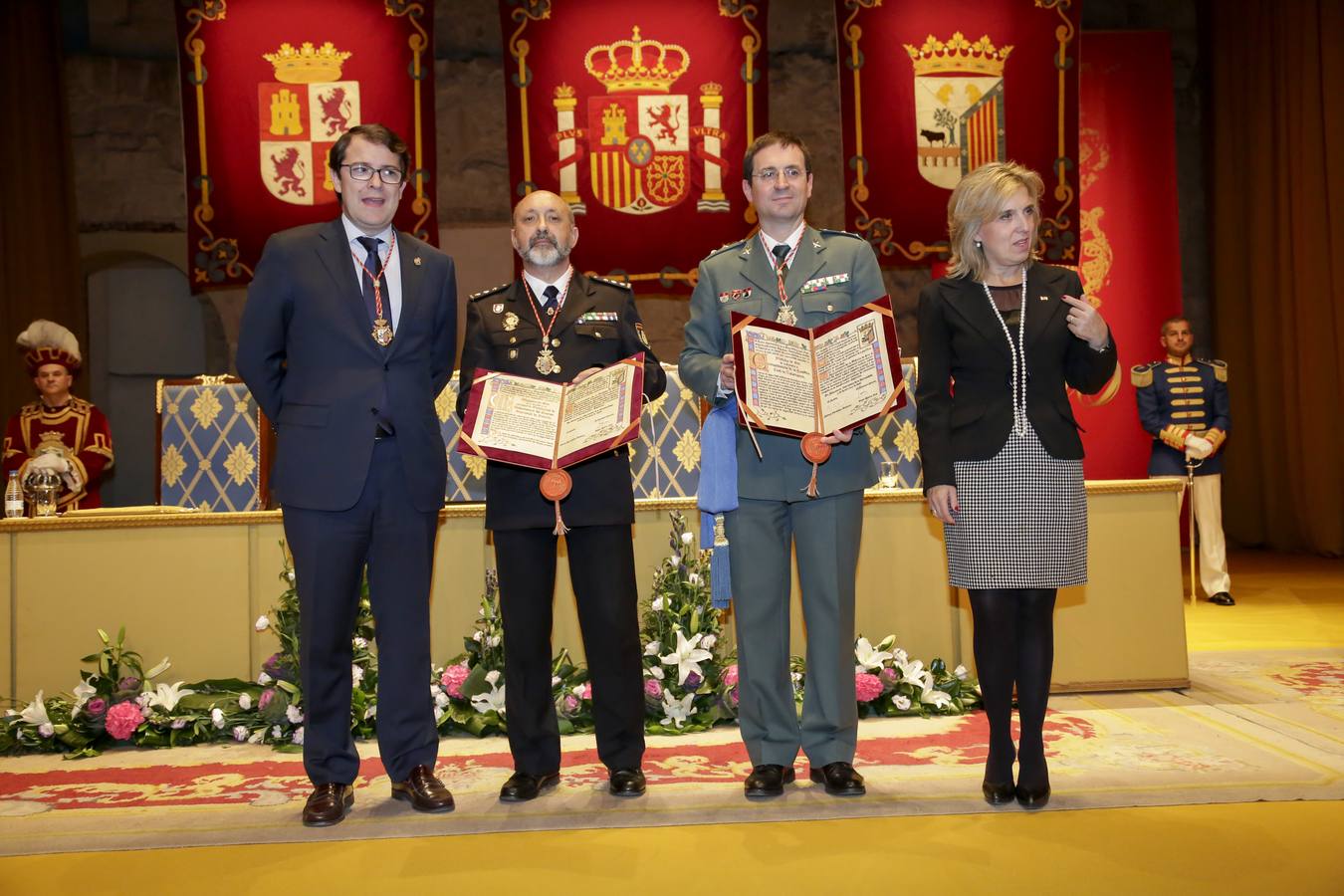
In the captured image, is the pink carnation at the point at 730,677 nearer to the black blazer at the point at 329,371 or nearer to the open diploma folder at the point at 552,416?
the open diploma folder at the point at 552,416

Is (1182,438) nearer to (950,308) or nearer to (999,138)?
(999,138)

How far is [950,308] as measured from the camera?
305cm

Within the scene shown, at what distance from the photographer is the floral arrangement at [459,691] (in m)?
4.21

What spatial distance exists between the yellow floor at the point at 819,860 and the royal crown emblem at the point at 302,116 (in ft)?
18.1

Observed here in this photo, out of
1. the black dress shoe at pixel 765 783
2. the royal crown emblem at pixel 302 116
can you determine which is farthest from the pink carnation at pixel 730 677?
the royal crown emblem at pixel 302 116

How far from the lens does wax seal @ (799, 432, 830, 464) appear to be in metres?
3.02

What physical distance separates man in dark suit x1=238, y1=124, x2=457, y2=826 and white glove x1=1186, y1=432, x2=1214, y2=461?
18.4ft

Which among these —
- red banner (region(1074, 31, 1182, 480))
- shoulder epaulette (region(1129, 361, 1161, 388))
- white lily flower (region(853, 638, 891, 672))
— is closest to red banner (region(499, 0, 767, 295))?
shoulder epaulette (region(1129, 361, 1161, 388))

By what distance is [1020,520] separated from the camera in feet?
9.83

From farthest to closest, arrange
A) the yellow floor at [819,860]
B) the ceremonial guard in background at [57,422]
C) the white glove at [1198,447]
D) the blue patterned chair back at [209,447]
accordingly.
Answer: the white glove at [1198,447], the ceremonial guard in background at [57,422], the blue patterned chair back at [209,447], the yellow floor at [819,860]

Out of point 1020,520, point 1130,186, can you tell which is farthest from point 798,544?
point 1130,186

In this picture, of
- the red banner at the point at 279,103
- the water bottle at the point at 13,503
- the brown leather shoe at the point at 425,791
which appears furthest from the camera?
the red banner at the point at 279,103

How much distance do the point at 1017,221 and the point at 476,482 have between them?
9.89 ft

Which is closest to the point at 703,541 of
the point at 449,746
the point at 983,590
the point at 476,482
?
the point at 983,590
